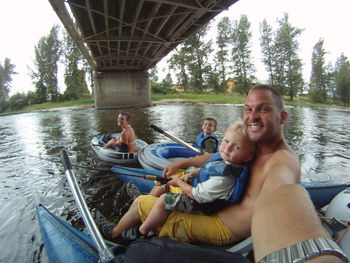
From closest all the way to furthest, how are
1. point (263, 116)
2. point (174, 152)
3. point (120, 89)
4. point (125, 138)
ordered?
point (263, 116)
point (174, 152)
point (125, 138)
point (120, 89)

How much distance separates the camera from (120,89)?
28469 mm

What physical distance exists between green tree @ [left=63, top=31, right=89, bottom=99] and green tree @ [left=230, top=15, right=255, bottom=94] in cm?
2960

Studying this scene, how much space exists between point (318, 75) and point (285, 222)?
175 feet

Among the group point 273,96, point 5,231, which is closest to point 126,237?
point 273,96

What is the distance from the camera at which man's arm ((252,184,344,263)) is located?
89cm

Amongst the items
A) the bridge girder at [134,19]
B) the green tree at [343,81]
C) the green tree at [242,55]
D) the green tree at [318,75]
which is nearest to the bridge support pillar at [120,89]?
the bridge girder at [134,19]

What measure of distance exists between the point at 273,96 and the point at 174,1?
999 centimetres

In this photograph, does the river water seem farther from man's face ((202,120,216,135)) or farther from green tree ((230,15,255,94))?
green tree ((230,15,255,94))

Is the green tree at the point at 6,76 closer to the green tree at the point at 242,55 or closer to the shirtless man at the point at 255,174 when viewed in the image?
the green tree at the point at 242,55

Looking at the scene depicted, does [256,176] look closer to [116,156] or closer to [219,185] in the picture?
[219,185]

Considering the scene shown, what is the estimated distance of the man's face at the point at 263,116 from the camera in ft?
5.80

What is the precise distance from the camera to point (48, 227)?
290 centimetres

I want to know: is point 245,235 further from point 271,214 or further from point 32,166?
point 32,166

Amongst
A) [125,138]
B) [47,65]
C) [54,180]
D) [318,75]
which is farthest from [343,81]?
[47,65]
